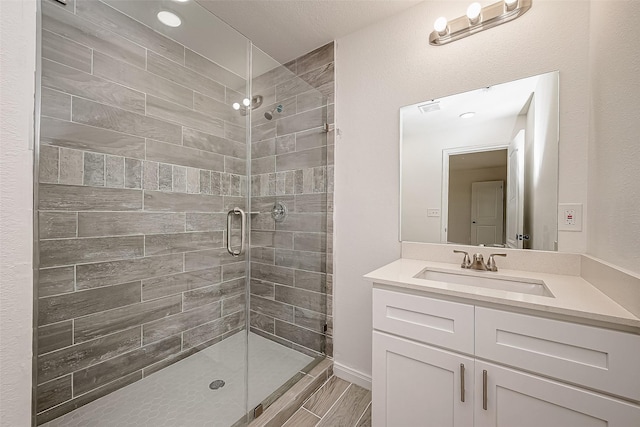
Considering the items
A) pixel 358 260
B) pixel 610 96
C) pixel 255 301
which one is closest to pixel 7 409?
pixel 255 301

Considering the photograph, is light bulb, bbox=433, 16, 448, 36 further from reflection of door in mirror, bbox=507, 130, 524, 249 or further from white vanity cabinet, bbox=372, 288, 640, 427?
white vanity cabinet, bbox=372, 288, 640, 427

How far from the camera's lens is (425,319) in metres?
1.07

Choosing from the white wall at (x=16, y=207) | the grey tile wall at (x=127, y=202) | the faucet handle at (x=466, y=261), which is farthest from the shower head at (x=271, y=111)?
the faucet handle at (x=466, y=261)

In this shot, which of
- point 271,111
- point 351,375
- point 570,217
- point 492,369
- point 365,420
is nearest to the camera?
point 492,369

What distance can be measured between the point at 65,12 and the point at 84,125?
57cm

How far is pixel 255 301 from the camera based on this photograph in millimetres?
1942

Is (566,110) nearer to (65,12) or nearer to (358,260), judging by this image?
(358,260)

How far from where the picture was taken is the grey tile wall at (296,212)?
1.95 metres

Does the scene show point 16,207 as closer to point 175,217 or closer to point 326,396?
point 175,217

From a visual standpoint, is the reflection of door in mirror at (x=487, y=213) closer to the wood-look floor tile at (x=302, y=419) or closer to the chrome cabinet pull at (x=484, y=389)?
the chrome cabinet pull at (x=484, y=389)

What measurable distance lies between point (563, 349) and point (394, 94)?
154 centimetres

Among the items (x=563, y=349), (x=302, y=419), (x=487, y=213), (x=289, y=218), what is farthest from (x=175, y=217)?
(x=563, y=349)

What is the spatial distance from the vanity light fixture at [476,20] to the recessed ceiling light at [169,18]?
5.39 ft

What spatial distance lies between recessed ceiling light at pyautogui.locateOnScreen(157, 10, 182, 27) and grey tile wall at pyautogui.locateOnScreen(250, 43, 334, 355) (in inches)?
26.4
